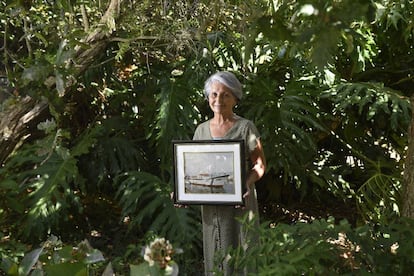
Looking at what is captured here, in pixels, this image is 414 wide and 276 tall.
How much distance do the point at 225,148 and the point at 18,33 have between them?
2.36 metres

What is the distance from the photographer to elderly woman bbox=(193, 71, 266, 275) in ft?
7.34

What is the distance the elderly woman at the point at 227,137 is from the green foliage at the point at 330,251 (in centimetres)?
68

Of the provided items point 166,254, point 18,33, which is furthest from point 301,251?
point 18,33

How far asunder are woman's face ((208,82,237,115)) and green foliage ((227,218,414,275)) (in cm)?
78

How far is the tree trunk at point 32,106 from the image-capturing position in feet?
9.01

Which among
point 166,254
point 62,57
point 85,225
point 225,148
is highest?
point 62,57

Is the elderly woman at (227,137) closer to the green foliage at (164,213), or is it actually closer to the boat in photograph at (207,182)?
the boat in photograph at (207,182)

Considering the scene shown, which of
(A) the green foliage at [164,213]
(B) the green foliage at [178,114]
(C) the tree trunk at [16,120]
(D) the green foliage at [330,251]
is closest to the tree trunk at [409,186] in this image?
Result: (D) the green foliage at [330,251]

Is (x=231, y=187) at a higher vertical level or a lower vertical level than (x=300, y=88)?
lower

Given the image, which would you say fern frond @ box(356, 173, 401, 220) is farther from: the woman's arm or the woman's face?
the woman's face

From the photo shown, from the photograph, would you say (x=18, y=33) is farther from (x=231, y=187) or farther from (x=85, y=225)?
(x=231, y=187)

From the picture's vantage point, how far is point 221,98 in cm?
223

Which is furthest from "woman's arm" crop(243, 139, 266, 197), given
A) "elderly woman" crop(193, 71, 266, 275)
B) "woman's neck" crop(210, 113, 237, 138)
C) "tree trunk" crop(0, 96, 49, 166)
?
"tree trunk" crop(0, 96, 49, 166)

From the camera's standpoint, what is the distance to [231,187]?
2.20m
